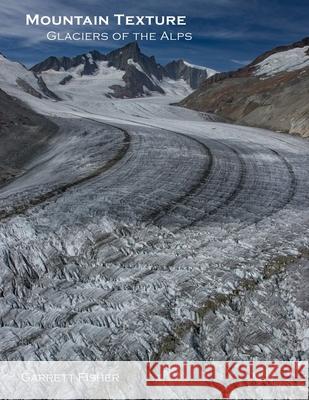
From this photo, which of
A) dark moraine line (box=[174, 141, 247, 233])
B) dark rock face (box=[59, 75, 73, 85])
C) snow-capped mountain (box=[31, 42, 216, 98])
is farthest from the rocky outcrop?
dark moraine line (box=[174, 141, 247, 233])

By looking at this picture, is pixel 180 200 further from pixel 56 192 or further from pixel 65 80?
pixel 65 80

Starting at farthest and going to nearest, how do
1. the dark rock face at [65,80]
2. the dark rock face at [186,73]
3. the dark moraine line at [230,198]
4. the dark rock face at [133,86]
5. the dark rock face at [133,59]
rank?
the dark rock face at [186,73]
the dark rock face at [133,59]
the dark rock face at [65,80]
the dark rock face at [133,86]
the dark moraine line at [230,198]

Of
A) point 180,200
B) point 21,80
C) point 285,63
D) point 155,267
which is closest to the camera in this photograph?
point 155,267

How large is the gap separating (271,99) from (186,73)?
6005 inches

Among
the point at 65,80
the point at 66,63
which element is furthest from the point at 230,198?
the point at 66,63

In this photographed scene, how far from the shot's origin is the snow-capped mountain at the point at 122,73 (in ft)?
351

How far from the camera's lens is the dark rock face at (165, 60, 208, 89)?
525 feet

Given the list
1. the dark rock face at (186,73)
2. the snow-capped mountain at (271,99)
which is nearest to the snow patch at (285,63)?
the snow-capped mountain at (271,99)

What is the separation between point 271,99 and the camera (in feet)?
79.8

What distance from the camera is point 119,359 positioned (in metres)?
3.10

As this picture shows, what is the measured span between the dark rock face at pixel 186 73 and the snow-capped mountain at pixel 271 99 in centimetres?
11632

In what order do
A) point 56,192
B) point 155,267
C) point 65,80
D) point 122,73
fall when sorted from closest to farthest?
point 155,267 → point 56,192 → point 65,80 → point 122,73

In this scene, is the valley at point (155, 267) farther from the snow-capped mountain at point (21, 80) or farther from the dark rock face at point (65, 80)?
the dark rock face at point (65, 80)

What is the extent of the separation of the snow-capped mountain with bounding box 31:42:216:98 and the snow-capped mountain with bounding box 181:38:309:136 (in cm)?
5560
